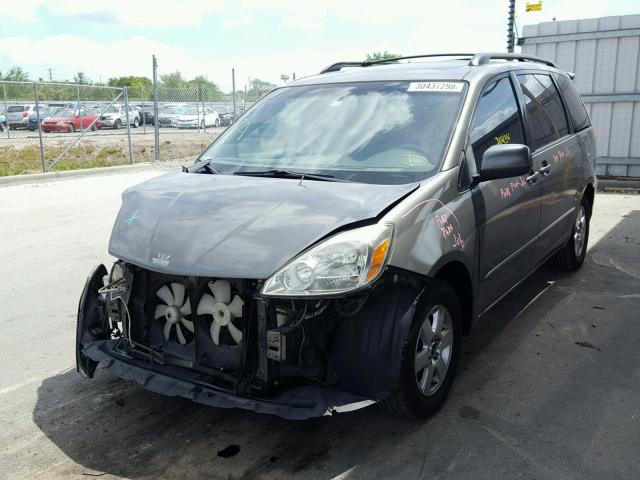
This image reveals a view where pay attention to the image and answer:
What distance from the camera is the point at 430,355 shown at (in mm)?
3256

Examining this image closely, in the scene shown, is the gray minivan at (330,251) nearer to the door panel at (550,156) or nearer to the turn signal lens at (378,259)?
the turn signal lens at (378,259)

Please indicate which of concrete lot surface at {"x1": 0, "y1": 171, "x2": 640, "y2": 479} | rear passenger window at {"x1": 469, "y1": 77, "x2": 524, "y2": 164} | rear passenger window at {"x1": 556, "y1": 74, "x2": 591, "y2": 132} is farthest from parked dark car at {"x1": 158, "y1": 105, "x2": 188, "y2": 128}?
rear passenger window at {"x1": 469, "y1": 77, "x2": 524, "y2": 164}

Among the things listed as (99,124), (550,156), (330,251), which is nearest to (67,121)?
(99,124)

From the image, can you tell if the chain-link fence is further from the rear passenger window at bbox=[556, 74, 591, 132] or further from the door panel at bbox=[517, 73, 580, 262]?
the door panel at bbox=[517, 73, 580, 262]

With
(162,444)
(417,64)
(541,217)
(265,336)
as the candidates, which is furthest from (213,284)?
(541,217)

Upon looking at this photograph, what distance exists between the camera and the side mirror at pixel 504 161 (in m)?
3.51

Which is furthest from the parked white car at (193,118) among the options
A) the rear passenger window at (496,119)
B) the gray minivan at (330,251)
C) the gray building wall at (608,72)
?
the gray minivan at (330,251)

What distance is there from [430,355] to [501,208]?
46.3 inches

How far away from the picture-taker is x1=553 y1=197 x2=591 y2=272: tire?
5895mm

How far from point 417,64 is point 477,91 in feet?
2.36

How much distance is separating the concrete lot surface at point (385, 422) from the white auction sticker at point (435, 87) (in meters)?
1.75

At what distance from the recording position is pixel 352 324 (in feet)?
9.62

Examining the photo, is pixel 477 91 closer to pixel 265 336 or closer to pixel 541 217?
pixel 541 217

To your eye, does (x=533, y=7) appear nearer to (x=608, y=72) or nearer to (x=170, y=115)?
(x=608, y=72)
